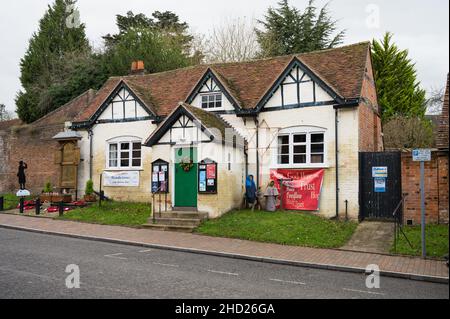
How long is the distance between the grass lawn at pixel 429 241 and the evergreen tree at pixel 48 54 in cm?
2680

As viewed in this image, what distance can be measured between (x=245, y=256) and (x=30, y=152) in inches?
795

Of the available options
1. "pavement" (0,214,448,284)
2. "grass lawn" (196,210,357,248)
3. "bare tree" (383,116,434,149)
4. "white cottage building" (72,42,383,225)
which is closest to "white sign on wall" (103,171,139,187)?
"white cottage building" (72,42,383,225)

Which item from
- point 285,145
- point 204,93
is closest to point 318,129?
point 285,145

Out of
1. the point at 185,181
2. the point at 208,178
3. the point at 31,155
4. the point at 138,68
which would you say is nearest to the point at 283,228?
the point at 208,178

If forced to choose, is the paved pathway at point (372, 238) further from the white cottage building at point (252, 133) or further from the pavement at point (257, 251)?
the white cottage building at point (252, 133)

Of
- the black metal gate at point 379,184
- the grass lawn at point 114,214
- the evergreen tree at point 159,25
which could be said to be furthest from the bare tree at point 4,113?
the black metal gate at point 379,184

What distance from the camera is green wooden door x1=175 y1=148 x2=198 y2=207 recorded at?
17.3 meters

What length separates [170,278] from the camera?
29.3ft

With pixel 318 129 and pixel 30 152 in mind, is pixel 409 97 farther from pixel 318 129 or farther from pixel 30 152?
pixel 30 152

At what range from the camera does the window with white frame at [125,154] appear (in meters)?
21.5

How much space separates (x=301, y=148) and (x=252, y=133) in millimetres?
2348

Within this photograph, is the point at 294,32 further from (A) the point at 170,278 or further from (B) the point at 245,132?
(A) the point at 170,278

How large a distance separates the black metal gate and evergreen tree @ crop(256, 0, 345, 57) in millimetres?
19672

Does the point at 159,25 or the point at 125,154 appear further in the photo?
the point at 159,25
